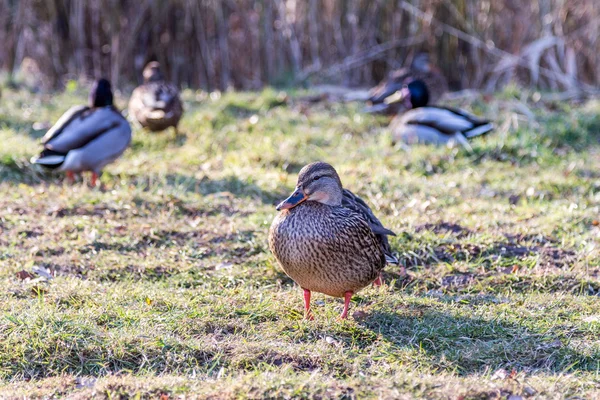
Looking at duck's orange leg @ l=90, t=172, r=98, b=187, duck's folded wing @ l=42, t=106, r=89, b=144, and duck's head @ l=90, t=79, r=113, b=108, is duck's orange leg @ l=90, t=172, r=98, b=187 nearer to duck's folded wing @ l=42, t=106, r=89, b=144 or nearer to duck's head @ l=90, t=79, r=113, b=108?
duck's folded wing @ l=42, t=106, r=89, b=144

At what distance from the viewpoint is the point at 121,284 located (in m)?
4.76

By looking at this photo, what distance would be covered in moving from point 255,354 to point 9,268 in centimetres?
188

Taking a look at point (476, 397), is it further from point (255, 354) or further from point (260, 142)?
point (260, 142)

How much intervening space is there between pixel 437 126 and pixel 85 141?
363 cm

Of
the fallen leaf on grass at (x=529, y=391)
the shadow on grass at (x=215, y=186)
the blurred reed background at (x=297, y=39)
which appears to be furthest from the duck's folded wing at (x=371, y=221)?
the blurred reed background at (x=297, y=39)

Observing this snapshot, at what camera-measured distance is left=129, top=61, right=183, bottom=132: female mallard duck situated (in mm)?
8203

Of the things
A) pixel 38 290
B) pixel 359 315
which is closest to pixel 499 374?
pixel 359 315

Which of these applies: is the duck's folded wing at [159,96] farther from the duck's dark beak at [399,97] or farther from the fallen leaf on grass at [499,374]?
the fallen leaf on grass at [499,374]

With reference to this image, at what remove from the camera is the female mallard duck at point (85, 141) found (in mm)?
6816

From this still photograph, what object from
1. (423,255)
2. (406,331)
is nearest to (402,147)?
(423,255)

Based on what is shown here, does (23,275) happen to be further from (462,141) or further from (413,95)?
(413,95)

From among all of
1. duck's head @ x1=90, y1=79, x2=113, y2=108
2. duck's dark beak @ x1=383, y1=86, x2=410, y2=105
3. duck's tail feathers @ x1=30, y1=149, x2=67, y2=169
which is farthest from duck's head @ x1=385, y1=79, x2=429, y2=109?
duck's tail feathers @ x1=30, y1=149, x2=67, y2=169

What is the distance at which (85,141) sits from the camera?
6926 mm

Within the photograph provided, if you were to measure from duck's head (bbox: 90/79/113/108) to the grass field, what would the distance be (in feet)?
1.88
